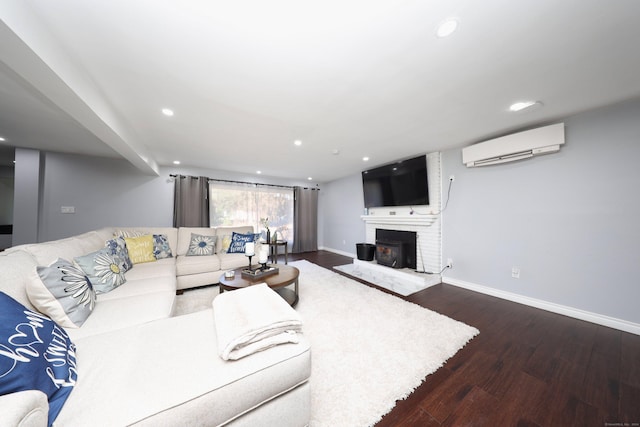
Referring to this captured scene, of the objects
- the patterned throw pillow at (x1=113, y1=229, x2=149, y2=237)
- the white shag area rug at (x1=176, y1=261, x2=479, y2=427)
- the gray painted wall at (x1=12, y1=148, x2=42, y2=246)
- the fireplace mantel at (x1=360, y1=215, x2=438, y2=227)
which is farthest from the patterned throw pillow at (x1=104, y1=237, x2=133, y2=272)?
the fireplace mantel at (x1=360, y1=215, x2=438, y2=227)

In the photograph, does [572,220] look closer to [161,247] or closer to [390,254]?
[390,254]

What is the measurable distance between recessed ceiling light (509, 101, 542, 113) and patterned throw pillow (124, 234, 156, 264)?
4.66 metres

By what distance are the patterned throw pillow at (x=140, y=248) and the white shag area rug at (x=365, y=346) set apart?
0.72m

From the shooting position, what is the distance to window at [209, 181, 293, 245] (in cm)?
469

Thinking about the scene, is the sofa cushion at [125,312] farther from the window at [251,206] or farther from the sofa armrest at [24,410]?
the window at [251,206]

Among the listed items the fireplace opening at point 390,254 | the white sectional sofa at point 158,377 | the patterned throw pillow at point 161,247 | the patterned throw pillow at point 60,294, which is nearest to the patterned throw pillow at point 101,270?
the white sectional sofa at point 158,377

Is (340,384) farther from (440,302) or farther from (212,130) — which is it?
(212,130)

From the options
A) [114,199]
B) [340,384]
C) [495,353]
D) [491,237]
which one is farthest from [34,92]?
[491,237]

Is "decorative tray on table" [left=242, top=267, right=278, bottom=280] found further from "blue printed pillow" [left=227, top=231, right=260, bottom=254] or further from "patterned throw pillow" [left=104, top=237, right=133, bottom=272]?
"patterned throw pillow" [left=104, top=237, right=133, bottom=272]

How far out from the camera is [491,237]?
111 inches

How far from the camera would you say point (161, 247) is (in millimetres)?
2980

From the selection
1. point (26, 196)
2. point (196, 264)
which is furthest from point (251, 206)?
point (26, 196)

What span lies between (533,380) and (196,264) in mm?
3580

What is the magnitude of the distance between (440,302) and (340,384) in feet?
6.04
